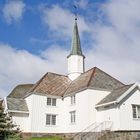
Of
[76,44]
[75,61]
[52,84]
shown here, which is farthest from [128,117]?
[76,44]

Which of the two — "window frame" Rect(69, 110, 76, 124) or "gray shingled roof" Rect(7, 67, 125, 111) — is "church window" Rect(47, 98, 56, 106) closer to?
"gray shingled roof" Rect(7, 67, 125, 111)

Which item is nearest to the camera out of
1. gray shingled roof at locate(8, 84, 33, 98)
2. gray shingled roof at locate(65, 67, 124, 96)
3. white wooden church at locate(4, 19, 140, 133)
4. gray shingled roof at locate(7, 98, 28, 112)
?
white wooden church at locate(4, 19, 140, 133)

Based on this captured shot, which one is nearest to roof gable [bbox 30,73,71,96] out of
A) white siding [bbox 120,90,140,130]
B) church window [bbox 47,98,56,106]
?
church window [bbox 47,98,56,106]

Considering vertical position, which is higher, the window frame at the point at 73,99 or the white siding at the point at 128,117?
the window frame at the point at 73,99

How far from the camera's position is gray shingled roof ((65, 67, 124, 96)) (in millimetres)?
36344

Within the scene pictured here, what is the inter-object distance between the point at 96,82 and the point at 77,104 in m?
3.83

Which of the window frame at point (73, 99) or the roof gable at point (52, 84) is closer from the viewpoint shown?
the window frame at point (73, 99)

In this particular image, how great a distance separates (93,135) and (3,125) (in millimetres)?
10838

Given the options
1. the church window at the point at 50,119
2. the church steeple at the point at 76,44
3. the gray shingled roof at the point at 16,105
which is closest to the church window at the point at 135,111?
the church window at the point at 50,119

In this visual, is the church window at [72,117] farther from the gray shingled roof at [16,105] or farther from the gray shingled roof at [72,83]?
the gray shingled roof at [16,105]

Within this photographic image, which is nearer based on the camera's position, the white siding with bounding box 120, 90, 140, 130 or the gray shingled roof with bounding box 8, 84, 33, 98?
the white siding with bounding box 120, 90, 140, 130

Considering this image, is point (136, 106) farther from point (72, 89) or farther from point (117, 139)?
point (72, 89)

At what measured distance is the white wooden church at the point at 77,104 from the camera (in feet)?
105

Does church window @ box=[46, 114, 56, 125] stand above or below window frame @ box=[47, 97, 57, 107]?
below
